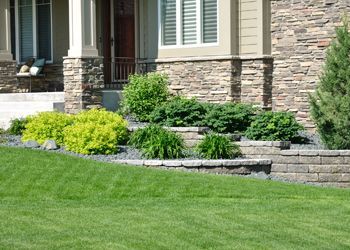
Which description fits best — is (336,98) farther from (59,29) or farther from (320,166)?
(59,29)

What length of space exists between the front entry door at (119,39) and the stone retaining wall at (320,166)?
24.3ft

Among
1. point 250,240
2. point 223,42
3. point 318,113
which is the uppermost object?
point 223,42

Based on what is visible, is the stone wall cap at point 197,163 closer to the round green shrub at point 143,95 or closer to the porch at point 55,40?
the round green shrub at point 143,95

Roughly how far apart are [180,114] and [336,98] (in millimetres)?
3410

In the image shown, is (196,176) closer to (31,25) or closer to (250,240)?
(250,240)

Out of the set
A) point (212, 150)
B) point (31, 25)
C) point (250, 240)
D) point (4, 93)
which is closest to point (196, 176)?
point (212, 150)

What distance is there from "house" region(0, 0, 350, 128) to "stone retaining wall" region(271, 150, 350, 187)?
309 cm

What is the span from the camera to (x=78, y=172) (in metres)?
13.9

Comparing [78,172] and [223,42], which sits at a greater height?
[223,42]

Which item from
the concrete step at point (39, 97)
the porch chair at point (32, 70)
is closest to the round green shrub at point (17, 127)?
the concrete step at point (39, 97)

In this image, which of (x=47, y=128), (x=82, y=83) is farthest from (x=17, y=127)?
(x=82, y=83)

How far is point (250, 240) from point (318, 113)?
632cm

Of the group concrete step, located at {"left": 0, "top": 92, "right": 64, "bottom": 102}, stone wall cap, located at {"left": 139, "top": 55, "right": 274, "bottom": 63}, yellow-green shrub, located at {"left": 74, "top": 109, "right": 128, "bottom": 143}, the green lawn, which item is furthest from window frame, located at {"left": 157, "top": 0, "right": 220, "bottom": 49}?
the green lawn

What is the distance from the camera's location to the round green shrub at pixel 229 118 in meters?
16.7
